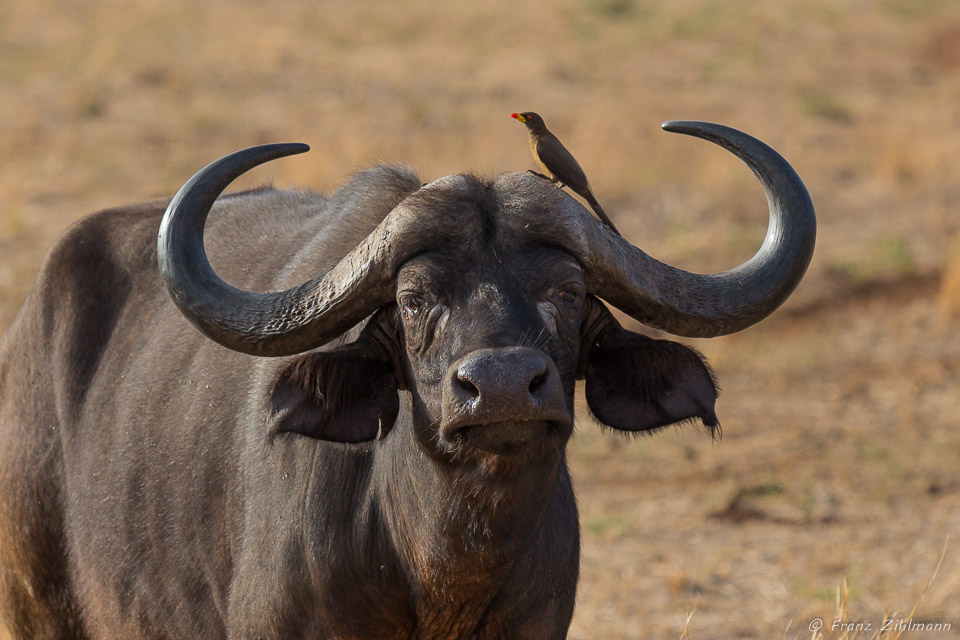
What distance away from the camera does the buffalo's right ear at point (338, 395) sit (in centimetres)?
353

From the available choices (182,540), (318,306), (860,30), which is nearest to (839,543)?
(182,540)

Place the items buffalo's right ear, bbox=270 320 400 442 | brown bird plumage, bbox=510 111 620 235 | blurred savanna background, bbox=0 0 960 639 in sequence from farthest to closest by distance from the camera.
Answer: blurred savanna background, bbox=0 0 960 639 → brown bird plumage, bbox=510 111 620 235 → buffalo's right ear, bbox=270 320 400 442

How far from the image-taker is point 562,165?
4156 millimetres

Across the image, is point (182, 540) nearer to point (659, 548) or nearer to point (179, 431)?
point (179, 431)

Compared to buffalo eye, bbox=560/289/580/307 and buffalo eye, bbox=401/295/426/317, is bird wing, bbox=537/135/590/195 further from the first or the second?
buffalo eye, bbox=401/295/426/317

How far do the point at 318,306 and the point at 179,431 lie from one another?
1262 millimetres

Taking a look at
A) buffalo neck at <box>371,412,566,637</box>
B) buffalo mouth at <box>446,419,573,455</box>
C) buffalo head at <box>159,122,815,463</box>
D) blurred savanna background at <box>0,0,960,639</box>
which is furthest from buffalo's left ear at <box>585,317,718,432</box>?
blurred savanna background at <box>0,0,960,639</box>

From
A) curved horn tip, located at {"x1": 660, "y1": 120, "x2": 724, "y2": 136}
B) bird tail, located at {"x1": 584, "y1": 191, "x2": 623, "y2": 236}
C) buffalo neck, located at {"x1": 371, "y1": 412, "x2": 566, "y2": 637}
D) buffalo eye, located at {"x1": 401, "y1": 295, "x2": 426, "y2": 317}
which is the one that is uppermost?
curved horn tip, located at {"x1": 660, "y1": 120, "x2": 724, "y2": 136}

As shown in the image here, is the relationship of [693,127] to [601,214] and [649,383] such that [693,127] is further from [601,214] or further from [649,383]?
[649,383]

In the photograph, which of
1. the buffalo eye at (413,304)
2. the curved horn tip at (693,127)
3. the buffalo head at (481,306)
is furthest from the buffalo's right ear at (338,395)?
the curved horn tip at (693,127)

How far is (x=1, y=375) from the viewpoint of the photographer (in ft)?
16.9

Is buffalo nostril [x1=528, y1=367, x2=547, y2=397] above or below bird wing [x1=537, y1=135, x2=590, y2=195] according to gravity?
below

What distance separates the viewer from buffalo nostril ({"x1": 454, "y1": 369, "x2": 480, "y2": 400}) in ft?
9.90

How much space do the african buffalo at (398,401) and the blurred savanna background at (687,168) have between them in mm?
442
